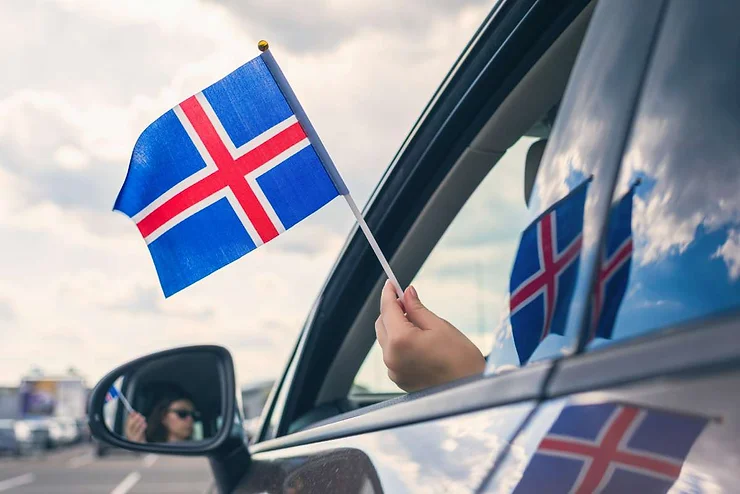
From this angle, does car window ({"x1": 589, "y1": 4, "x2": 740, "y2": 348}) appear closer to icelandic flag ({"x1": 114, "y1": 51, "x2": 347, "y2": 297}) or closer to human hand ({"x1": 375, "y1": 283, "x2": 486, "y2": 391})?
human hand ({"x1": 375, "y1": 283, "x2": 486, "y2": 391})

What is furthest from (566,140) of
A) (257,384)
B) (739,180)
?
(257,384)

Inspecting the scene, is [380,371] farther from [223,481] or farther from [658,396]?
[658,396]

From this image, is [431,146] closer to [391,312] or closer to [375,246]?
[375,246]

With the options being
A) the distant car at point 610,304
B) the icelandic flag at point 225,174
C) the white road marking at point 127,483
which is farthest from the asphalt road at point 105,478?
the distant car at point 610,304

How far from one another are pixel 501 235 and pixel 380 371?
2.26 feet

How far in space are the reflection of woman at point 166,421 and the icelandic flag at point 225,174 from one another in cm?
58

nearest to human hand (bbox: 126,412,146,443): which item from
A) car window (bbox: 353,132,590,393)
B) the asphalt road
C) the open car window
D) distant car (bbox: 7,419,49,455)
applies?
car window (bbox: 353,132,590,393)

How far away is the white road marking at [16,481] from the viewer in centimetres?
2255

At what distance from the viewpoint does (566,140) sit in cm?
101

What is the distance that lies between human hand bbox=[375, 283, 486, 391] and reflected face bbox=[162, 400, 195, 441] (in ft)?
4.25

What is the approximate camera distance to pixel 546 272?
3.13ft

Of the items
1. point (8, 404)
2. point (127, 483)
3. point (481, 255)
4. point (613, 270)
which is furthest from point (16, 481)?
point (8, 404)

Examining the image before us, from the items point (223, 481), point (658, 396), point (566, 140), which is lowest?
point (223, 481)

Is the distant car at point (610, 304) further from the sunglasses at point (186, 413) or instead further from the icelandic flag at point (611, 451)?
the sunglasses at point (186, 413)
